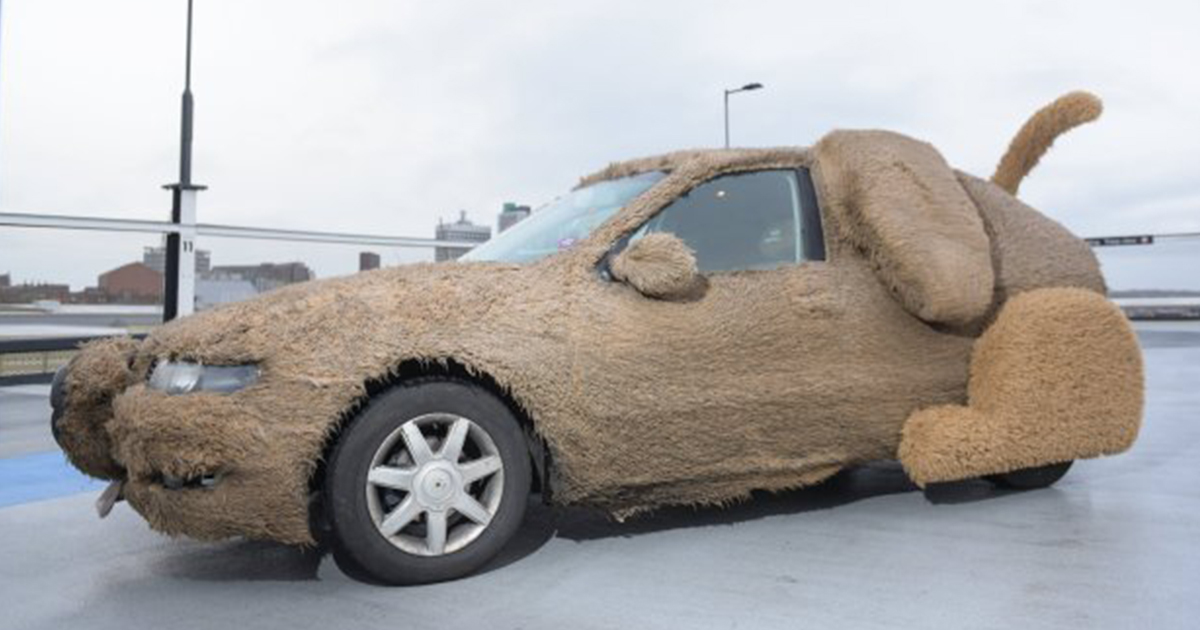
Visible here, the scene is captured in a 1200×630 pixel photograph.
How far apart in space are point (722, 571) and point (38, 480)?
386cm

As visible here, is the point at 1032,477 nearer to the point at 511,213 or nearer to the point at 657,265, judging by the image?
the point at 657,265

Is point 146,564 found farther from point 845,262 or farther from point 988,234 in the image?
point 988,234

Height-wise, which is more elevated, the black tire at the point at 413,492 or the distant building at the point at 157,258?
the distant building at the point at 157,258

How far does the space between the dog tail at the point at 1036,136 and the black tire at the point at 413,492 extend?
138 inches

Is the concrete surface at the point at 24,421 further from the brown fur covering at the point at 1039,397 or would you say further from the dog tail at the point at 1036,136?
the dog tail at the point at 1036,136

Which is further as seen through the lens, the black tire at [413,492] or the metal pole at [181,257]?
the metal pole at [181,257]

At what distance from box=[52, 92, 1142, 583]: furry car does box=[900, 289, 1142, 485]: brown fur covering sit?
0.01 metres

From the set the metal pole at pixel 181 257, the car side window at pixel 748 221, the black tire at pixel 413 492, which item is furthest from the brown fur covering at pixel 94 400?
the metal pole at pixel 181 257

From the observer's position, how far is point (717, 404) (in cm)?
349

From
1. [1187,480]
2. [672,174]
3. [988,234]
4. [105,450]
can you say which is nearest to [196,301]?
A: [105,450]

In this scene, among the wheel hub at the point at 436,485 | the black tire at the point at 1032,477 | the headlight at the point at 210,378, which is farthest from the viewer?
the black tire at the point at 1032,477

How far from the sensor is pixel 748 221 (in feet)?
13.1

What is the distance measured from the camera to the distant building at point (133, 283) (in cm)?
971

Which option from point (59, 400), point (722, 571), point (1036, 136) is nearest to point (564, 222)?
point (722, 571)
